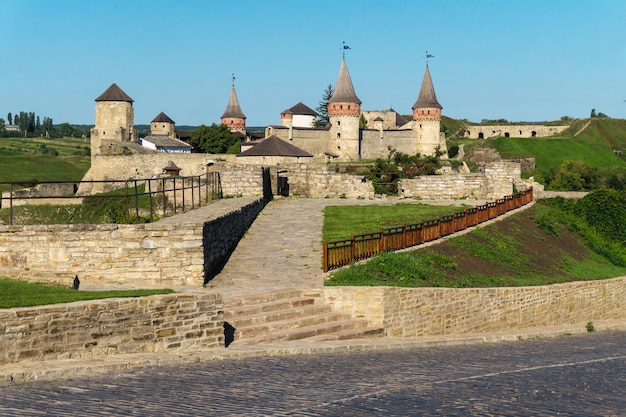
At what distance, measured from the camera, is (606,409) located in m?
9.98

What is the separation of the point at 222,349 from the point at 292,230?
33.2 ft

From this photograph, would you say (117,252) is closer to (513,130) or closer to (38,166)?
(38,166)

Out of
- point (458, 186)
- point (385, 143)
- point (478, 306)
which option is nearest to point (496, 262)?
point (478, 306)

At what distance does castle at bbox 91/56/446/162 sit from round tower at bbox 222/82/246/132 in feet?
30.1

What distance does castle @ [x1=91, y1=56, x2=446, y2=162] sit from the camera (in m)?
92.8

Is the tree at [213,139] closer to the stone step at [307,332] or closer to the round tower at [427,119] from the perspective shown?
the round tower at [427,119]

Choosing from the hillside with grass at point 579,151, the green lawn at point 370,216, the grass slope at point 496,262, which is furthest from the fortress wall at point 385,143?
the grass slope at point 496,262

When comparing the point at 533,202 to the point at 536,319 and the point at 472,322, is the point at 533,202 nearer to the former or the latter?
the point at 536,319

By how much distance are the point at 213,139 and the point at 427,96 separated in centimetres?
2520

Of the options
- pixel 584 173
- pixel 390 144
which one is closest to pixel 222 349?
pixel 584 173

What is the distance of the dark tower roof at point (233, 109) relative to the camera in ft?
380

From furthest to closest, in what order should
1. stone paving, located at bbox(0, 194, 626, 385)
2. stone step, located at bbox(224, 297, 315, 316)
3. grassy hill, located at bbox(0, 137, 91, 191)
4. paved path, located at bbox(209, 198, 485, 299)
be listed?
grassy hill, located at bbox(0, 137, 91, 191) < paved path, located at bbox(209, 198, 485, 299) < stone step, located at bbox(224, 297, 315, 316) < stone paving, located at bbox(0, 194, 626, 385)

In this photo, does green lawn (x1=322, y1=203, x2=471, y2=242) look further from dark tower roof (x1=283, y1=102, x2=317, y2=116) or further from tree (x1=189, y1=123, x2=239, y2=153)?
dark tower roof (x1=283, y1=102, x2=317, y2=116)

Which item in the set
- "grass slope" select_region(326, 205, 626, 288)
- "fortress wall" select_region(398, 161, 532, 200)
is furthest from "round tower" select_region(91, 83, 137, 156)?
"grass slope" select_region(326, 205, 626, 288)
